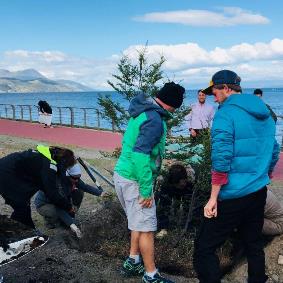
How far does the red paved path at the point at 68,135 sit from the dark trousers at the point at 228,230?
37.6ft

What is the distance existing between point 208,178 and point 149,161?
4.10 feet

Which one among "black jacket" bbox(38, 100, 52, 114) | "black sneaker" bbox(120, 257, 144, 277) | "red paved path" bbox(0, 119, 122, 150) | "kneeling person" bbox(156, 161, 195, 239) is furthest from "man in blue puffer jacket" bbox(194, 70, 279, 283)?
"black jacket" bbox(38, 100, 52, 114)

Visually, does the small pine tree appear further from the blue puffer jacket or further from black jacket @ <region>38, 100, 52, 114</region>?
black jacket @ <region>38, 100, 52, 114</region>

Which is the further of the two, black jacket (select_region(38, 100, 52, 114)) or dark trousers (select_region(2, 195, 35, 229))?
black jacket (select_region(38, 100, 52, 114))

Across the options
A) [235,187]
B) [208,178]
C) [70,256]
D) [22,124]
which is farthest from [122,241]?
[22,124]

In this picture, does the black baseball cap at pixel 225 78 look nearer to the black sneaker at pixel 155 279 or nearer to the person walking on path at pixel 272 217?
the person walking on path at pixel 272 217

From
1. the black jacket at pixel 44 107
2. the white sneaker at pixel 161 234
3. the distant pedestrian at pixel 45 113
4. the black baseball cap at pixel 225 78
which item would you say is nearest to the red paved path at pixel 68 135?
the distant pedestrian at pixel 45 113

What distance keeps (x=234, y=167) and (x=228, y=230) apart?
51 cm

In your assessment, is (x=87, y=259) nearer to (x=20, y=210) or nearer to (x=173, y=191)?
(x=20, y=210)

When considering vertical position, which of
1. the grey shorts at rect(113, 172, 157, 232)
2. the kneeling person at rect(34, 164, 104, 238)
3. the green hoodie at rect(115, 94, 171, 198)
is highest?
the green hoodie at rect(115, 94, 171, 198)

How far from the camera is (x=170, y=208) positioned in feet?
18.4

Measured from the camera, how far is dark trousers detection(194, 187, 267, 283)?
379 centimetres

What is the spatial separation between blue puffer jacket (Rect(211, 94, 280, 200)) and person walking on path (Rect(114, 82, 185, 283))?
0.59m

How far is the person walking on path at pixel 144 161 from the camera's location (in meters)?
4.06
